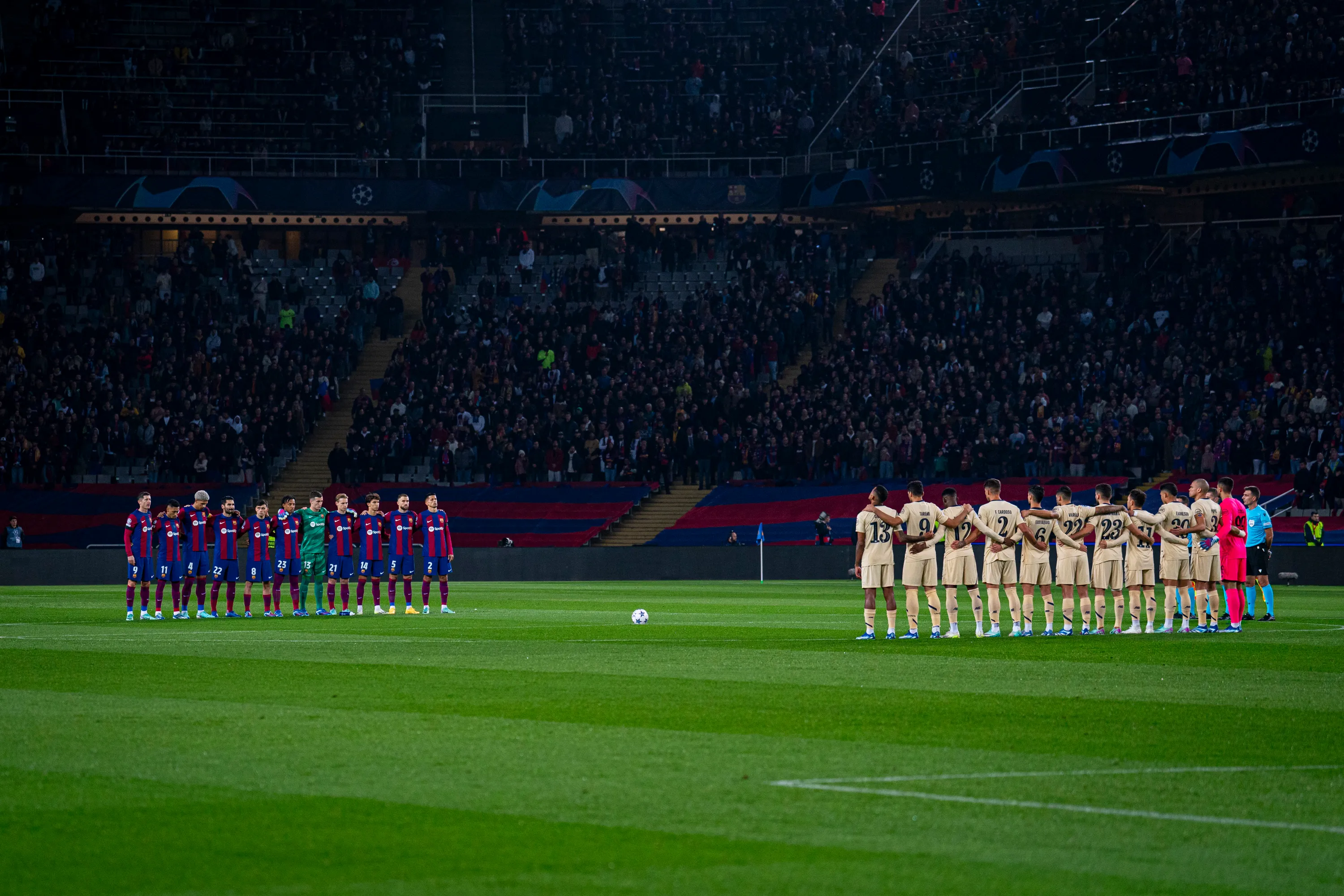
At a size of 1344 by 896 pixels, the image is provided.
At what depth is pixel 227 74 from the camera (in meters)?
61.0

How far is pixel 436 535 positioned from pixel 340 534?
1697 millimetres

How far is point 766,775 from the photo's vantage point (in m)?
10.6

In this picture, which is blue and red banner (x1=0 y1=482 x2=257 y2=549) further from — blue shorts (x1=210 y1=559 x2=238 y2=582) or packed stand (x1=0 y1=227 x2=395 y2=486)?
blue shorts (x1=210 y1=559 x2=238 y2=582)

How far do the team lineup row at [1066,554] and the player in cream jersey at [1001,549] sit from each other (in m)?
0.02

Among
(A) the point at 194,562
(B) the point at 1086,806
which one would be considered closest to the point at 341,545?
(A) the point at 194,562

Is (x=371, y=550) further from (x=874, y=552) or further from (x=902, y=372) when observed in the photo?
(x=902, y=372)

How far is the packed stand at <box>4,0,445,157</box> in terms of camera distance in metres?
59.4

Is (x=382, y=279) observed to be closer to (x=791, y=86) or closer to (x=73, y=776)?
(x=791, y=86)

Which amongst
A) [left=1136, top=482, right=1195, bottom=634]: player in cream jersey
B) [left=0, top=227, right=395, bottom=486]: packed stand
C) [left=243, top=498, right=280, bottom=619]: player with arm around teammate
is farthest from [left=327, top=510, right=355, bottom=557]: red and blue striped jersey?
[left=0, top=227, right=395, bottom=486]: packed stand

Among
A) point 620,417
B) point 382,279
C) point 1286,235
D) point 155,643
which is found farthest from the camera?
point 382,279

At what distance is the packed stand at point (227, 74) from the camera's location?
59.4 m

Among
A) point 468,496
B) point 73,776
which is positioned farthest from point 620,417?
point 73,776

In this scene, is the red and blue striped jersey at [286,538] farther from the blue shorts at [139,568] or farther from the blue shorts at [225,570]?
the blue shorts at [139,568]

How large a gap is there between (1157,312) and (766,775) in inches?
1620
